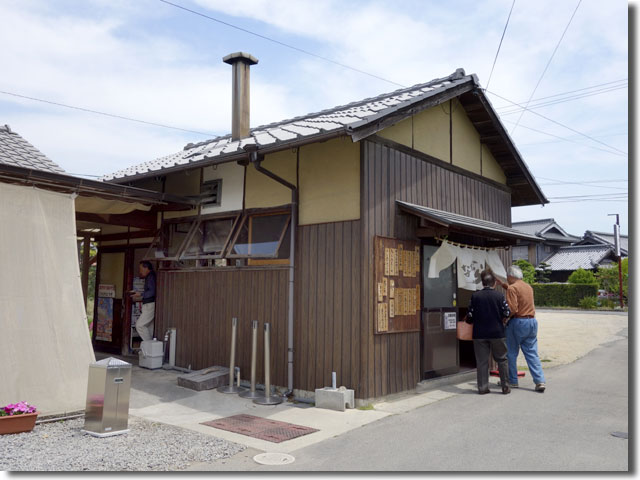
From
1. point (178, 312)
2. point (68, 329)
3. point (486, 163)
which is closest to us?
point (68, 329)

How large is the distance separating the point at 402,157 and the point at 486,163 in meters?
3.50

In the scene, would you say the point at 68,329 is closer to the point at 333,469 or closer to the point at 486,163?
the point at 333,469

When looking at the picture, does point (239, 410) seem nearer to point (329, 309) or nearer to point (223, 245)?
point (329, 309)

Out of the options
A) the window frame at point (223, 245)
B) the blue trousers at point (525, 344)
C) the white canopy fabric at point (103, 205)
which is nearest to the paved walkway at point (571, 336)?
the blue trousers at point (525, 344)

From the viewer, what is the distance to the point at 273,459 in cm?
513

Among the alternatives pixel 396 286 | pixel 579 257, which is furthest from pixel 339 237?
pixel 579 257

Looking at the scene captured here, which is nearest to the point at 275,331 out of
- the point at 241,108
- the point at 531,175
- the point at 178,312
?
the point at 178,312

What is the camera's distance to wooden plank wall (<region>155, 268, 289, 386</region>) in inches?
329

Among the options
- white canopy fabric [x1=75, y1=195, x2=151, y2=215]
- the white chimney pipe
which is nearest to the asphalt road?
white canopy fabric [x1=75, y1=195, x2=151, y2=215]

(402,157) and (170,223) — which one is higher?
(402,157)

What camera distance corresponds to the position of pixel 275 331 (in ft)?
27.5

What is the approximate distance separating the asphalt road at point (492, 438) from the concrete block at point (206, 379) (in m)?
3.19

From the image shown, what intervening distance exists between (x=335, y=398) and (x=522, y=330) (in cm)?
350

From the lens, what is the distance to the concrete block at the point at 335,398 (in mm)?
7103
